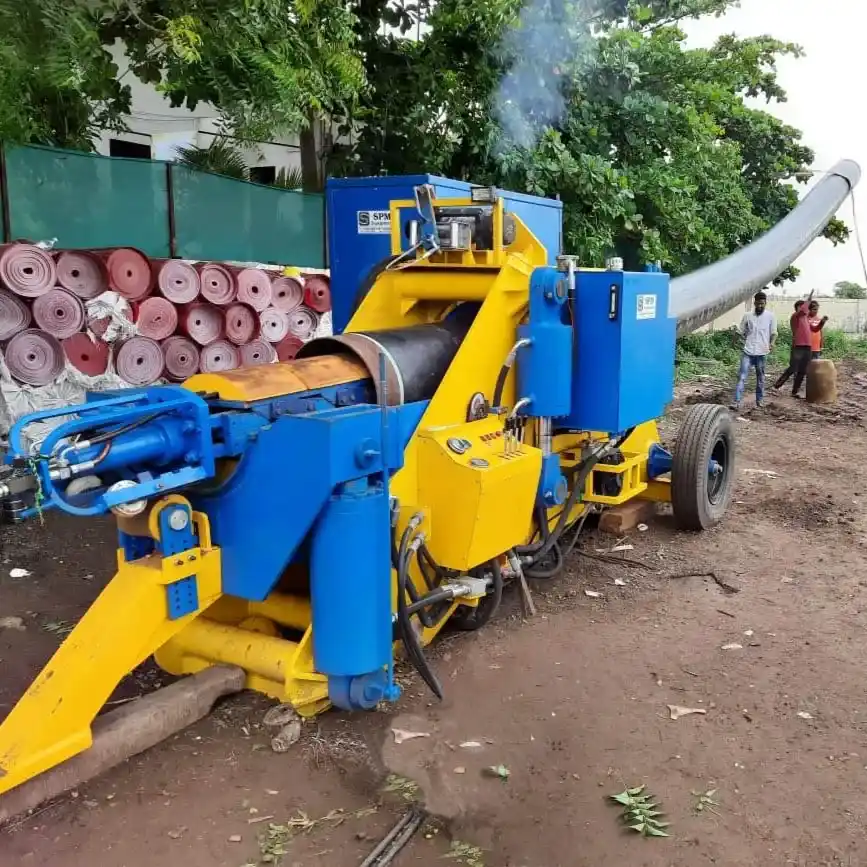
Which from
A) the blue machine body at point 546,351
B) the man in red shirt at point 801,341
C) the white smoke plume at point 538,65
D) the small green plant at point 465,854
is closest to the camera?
the small green plant at point 465,854

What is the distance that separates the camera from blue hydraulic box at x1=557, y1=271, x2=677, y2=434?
433 cm

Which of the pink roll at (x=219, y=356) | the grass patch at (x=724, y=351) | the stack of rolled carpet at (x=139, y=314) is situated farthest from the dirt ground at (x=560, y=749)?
the grass patch at (x=724, y=351)

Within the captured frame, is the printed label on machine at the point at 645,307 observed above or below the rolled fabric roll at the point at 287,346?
above

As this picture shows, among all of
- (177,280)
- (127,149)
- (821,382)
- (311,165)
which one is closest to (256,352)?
(177,280)

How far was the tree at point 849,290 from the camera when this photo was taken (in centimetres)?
2931

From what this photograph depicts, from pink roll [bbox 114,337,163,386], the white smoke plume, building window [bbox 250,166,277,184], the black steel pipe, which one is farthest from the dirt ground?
building window [bbox 250,166,277,184]

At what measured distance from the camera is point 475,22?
9.17 meters

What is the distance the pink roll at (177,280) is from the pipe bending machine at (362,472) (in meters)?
3.34

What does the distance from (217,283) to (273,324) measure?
717 millimetres

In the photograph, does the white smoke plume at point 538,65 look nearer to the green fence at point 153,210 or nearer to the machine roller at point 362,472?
the green fence at point 153,210

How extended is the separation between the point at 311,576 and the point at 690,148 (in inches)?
401

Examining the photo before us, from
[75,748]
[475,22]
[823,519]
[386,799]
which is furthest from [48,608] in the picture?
[475,22]

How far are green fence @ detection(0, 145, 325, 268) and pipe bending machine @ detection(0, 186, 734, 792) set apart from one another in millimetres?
4448

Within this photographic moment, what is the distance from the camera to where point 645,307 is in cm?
460
